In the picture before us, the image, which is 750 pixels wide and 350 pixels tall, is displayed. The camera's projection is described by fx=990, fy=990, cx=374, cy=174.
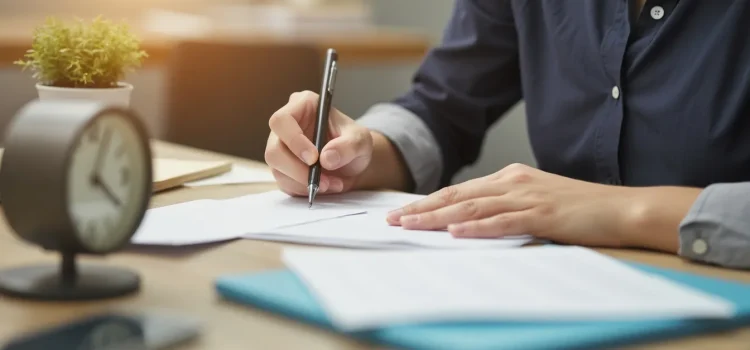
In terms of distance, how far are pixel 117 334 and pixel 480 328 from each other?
0.76 ft

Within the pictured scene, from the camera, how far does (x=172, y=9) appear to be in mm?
3346

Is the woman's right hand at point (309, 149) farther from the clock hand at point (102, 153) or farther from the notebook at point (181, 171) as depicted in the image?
the clock hand at point (102, 153)

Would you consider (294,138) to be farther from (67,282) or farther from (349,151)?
(67,282)

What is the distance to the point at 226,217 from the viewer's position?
105cm

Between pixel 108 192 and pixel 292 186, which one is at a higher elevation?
pixel 108 192

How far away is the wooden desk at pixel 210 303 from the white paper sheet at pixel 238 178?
1.10ft

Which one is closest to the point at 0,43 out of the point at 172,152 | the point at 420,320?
the point at 172,152

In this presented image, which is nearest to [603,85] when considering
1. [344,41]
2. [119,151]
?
[119,151]

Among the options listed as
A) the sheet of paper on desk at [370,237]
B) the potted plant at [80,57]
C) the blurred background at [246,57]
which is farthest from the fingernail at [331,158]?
the blurred background at [246,57]

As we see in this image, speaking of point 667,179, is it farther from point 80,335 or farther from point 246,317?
point 80,335

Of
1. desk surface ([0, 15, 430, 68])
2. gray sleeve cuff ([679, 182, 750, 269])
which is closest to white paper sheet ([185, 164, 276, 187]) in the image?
gray sleeve cuff ([679, 182, 750, 269])

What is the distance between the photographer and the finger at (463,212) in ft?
3.24

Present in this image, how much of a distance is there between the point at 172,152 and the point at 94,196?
886 millimetres

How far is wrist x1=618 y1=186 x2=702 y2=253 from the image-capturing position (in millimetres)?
947
